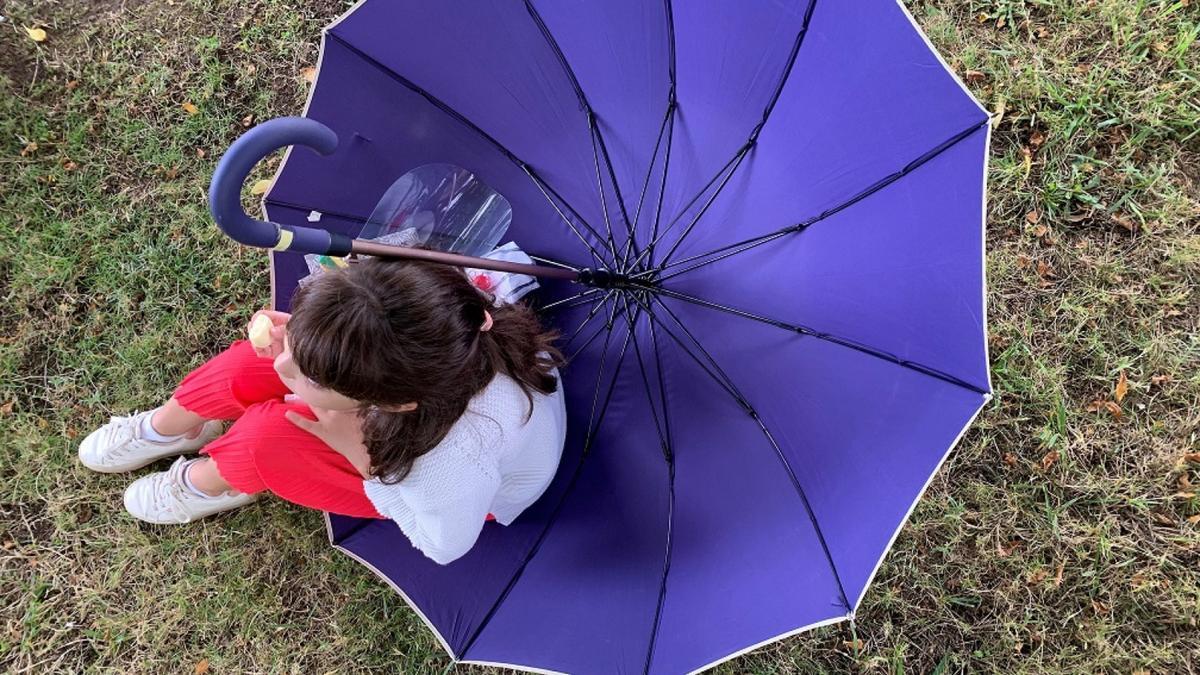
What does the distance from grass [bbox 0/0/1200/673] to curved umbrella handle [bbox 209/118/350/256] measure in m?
2.17

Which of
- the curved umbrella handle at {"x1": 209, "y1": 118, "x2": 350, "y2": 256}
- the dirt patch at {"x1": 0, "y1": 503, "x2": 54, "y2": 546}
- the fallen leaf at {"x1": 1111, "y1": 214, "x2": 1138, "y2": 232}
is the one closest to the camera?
the curved umbrella handle at {"x1": 209, "y1": 118, "x2": 350, "y2": 256}

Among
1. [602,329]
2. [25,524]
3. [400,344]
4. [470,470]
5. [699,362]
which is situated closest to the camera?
[400,344]

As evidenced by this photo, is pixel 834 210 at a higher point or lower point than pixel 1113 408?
higher

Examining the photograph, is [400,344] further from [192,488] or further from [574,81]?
[192,488]

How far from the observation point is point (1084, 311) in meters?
3.59

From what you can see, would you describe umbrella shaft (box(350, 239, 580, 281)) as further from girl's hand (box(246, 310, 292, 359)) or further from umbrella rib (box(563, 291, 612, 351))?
girl's hand (box(246, 310, 292, 359))

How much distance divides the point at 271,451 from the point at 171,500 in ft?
3.57

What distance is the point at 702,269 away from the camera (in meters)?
2.32

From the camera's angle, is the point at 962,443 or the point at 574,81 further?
the point at 962,443

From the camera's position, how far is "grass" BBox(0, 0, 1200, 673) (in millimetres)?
3498

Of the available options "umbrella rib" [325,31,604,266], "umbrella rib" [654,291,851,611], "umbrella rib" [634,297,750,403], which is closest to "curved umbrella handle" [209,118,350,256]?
"umbrella rib" [325,31,604,266]

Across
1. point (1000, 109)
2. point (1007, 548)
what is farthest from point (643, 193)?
point (1007, 548)

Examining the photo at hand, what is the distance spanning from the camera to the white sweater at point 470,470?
7.32 feet

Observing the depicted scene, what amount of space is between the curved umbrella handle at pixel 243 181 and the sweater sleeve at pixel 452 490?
605 millimetres
